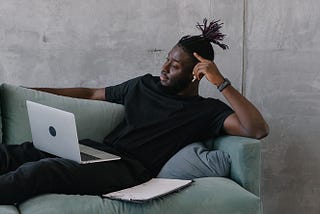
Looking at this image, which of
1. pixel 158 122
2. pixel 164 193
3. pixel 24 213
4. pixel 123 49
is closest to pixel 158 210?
pixel 164 193

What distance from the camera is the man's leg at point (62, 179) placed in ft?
6.40

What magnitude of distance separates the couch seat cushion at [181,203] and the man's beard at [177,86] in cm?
55

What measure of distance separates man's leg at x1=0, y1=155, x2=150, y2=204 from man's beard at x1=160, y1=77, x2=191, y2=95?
549 mm

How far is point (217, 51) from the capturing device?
122 inches

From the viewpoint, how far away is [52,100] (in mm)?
2619

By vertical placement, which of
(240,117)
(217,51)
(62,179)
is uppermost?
(217,51)

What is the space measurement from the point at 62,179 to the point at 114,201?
214mm

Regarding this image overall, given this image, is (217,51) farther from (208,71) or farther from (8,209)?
(8,209)

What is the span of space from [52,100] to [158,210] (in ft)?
2.98

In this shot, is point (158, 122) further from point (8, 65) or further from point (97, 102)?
point (8, 65)

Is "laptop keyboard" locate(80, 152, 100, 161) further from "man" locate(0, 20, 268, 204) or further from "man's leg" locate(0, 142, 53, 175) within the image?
"man's leg" locate(0, 142, 53, 175)

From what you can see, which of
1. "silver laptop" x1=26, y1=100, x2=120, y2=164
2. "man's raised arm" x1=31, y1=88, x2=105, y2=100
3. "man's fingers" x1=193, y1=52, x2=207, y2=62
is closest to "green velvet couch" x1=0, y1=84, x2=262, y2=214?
"man's raised arm" x1=31, y1=88, x2=105, y2=100

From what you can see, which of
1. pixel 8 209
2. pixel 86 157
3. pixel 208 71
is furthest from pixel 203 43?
pixel 8 209

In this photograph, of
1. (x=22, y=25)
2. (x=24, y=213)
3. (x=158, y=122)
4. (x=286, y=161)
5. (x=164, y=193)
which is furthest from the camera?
(x=286, y=161)
